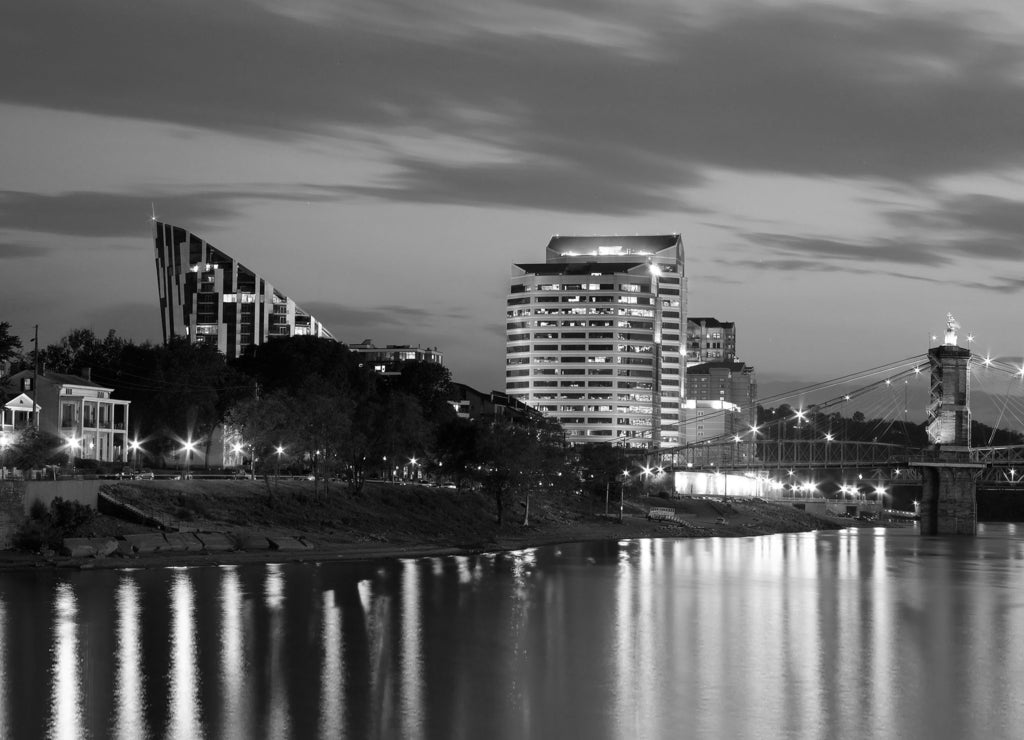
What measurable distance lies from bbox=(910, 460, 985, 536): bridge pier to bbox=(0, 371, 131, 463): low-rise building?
312 ft

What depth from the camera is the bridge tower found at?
16150 cm

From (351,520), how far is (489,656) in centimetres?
4890

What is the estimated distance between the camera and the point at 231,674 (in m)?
38.5

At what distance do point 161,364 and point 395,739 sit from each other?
92314mm

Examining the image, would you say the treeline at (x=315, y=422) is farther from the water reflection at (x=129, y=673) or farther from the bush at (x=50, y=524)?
the water reflection at (x=129, y=673)

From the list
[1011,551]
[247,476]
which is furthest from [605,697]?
[1011,551]

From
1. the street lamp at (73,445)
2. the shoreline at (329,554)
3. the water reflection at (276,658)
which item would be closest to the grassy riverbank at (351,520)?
the shoreline at (329,554)

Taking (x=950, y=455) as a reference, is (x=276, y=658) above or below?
below

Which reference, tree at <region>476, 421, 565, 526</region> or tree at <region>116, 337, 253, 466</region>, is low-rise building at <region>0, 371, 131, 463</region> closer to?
tree at <region>116, 337, 253, 466</region>

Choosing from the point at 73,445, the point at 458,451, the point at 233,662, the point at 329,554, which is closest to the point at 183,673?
the point at 233,662

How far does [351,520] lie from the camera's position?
9212 cm

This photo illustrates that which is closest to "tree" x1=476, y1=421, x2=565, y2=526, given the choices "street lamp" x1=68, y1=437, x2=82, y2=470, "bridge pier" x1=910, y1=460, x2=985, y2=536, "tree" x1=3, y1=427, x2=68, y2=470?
"street lamp" x1=68, y1=437, x2=82, y2=470

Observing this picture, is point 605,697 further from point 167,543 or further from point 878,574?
point 878,574

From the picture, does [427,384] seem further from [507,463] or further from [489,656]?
[489,656]
